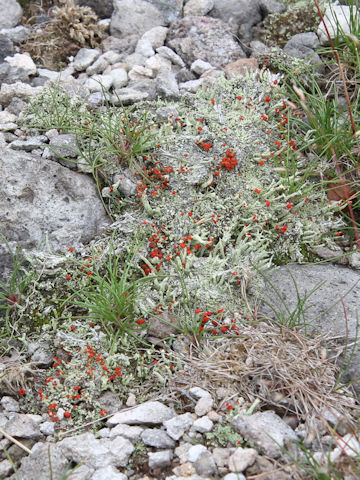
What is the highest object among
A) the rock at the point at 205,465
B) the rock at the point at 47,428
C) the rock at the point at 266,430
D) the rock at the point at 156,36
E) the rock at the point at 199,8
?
the rock at the point at 199,8

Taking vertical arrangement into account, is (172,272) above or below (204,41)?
below

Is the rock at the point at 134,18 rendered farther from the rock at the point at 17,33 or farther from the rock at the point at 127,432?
the rock at the point at 127,432

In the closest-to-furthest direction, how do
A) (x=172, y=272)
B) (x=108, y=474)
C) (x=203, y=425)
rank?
(x=108, y=474) < (x=203, y=425) < (x=172, y=272)

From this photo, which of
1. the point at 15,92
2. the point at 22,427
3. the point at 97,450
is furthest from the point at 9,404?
the point at 15,92

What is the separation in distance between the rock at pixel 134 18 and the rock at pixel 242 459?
169 inches

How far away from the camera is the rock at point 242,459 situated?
2.48 metres

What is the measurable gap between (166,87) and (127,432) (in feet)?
9.60

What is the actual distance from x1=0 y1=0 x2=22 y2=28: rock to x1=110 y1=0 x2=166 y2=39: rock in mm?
1057

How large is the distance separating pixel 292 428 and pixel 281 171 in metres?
1.90

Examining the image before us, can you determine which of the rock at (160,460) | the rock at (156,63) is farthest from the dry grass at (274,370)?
the rock at (156,63)

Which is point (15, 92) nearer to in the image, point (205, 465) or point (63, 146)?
point (63, 146)

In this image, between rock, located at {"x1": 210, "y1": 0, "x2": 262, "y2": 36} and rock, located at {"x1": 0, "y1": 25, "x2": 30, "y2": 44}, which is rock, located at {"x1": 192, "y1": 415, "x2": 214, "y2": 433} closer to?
rock, located at {"x1": 210, "y1": 0, "x2": 262, "y2": 36}

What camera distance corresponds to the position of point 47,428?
2840 millimetres

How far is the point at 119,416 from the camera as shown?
2.86 metres
